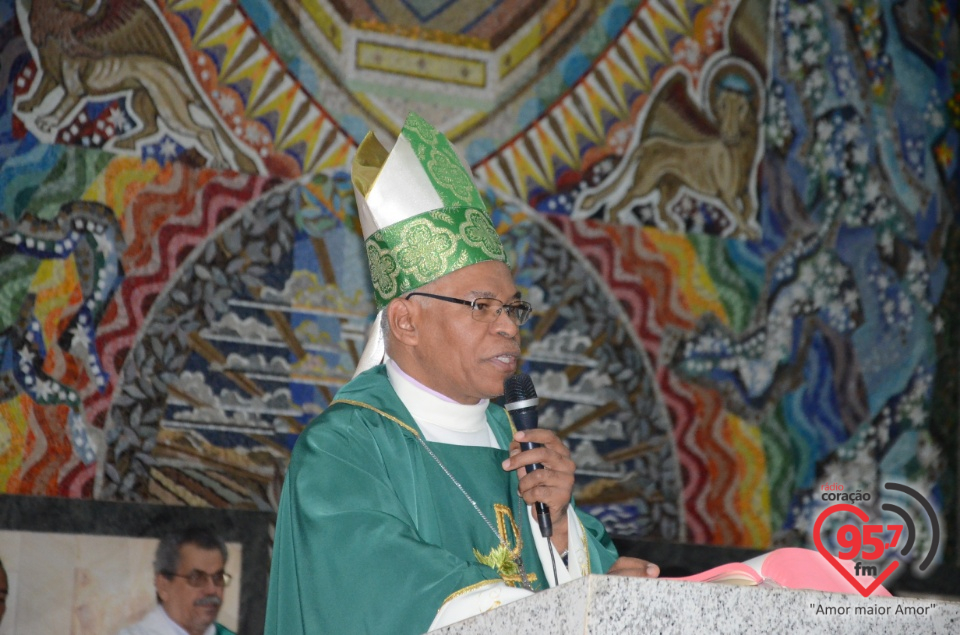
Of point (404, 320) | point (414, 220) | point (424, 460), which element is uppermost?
point (414, 220)

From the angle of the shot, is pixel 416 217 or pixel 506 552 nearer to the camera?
pixel 506 552

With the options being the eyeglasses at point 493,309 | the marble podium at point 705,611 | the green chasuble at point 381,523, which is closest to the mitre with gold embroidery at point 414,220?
the eyeglasses at point 493,309

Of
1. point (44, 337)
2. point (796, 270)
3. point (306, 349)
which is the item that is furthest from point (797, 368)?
point (44, 337)

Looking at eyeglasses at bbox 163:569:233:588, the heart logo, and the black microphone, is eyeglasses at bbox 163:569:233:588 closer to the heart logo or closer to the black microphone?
the black microphone

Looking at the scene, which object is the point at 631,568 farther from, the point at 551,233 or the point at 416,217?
the point at 551,233

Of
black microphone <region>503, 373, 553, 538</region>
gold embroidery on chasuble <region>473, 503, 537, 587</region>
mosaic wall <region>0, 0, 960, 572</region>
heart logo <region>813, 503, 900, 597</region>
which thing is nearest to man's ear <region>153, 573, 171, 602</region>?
mosaic wall <region>0, 0, 960, 572</region>

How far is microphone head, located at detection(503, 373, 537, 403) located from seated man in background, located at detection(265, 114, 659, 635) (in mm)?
91

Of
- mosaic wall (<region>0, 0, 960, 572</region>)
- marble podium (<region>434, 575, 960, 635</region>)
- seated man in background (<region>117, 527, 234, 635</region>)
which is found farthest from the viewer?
mosaic wall (<region>0, 0, 960, 572</region>)

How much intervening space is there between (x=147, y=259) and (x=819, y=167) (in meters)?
3.33

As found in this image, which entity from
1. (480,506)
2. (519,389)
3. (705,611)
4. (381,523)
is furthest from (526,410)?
(705,611)

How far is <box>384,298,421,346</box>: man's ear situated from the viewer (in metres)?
3.29

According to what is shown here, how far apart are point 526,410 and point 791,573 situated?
0.78 metres

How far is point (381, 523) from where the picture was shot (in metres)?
2.59

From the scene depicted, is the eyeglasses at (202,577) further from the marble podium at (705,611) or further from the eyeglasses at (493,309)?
the marble podium at (705,611)
